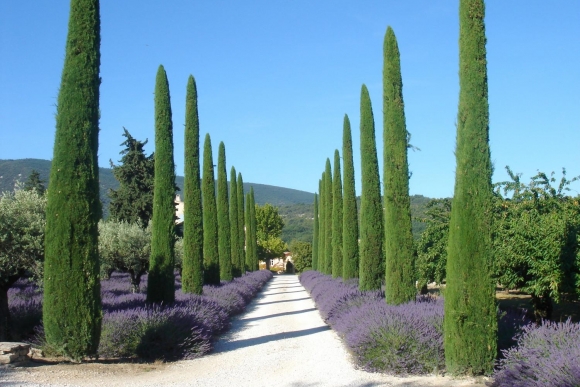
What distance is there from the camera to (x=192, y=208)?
2009 cm

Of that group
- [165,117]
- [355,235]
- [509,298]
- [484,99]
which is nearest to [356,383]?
[484,99]

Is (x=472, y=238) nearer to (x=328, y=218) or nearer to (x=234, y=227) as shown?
(x=328, y=218)

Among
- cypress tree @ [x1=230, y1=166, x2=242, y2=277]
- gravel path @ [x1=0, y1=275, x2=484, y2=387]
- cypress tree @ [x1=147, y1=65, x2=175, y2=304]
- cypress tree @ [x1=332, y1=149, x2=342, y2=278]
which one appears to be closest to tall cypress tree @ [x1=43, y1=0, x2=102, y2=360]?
gravel path @ [x1=0, y1=275, x2=484, y2=387]

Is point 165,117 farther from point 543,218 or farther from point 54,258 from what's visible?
point 543,218

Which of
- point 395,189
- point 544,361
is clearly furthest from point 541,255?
point 544,361

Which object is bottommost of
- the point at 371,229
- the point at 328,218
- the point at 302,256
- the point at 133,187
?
the point at 302,256

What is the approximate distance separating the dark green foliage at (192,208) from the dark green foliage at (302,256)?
61.0 metres

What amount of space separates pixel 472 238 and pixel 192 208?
41.9 ft

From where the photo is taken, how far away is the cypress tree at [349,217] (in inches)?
971

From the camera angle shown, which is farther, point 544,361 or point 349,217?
point 349,217

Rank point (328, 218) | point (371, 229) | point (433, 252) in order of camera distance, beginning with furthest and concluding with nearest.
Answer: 1. point (328, 218)
2. point (433, 252)
3. point (371, 229)

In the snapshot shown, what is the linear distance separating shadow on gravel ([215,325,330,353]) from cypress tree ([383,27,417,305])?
294 cm

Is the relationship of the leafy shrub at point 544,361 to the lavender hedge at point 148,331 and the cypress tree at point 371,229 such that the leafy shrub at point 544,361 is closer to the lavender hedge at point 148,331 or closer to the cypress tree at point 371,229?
the lavender hedge at point 148,331

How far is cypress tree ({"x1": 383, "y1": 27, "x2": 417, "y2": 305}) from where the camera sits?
1369 centimetres
